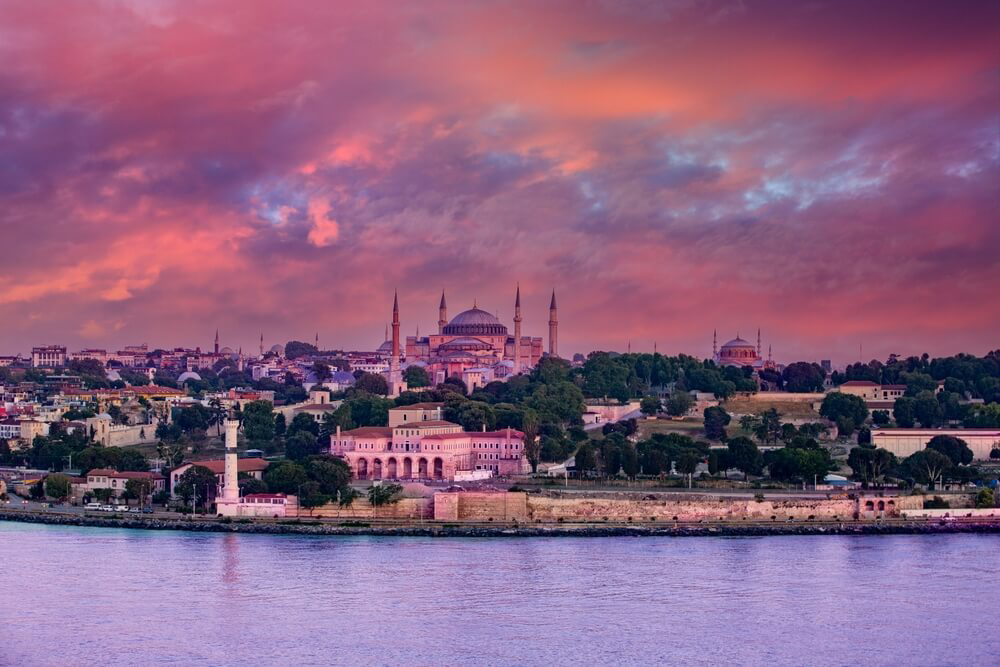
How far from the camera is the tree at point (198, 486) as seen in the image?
96.6 ft

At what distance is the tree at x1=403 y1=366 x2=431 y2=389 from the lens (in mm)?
49969

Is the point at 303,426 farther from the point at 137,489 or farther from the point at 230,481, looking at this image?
the point at 230,481

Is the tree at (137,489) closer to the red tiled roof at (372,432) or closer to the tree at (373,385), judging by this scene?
the red tiled roof at (372,432)

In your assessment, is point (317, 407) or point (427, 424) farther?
point (317, 407)

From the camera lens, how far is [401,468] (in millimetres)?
34000

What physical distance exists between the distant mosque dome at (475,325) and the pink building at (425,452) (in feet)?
75.7

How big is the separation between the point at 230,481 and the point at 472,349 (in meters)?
27.7

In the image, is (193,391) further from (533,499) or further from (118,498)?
(533,499)

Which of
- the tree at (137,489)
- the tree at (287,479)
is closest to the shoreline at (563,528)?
the tree at (287,479)

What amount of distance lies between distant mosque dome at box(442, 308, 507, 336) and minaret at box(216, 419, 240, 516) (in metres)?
29.3

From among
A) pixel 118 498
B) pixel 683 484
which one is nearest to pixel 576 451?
pixel 683 484

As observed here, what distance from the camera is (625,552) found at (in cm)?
2436

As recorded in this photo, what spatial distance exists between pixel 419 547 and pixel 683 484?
747 centimetres

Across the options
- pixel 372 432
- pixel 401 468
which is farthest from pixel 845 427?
pixel 372 432
